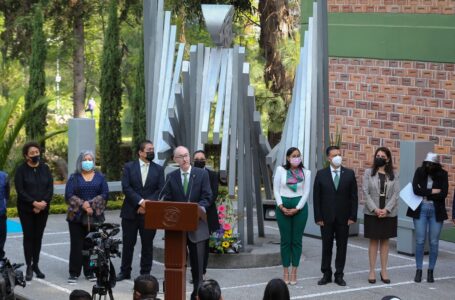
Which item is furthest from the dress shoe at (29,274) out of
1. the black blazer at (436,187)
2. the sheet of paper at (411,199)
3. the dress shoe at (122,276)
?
the black blazer at (436,187)

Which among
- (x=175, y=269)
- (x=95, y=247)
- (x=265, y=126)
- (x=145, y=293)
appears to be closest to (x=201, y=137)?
(x=95, y=247)

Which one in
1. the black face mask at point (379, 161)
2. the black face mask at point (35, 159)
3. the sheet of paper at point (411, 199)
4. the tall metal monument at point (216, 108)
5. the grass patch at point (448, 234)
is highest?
the tall metal monument at point (216, 108)

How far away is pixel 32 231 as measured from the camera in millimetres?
14141

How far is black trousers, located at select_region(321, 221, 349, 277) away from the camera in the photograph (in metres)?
13.8

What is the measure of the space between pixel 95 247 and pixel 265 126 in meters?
15.2

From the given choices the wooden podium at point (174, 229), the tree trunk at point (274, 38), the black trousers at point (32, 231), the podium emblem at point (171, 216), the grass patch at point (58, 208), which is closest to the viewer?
the wooden podium at point (174, 229)

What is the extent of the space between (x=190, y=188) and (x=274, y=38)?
13.6m

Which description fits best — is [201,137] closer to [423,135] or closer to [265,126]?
[423,135]

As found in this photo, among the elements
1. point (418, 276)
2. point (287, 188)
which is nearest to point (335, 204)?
point (287, 188)

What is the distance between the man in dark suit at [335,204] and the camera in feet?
45.0

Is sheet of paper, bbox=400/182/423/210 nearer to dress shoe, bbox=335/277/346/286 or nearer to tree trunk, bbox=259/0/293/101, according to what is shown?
dress shoe, bbox=335/277/346/286

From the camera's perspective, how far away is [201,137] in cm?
1467

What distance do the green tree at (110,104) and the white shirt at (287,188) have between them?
12.5 meters

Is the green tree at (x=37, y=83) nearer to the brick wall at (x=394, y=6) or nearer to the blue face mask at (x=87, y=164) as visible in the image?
the brick wall at (x=394, y=6)
